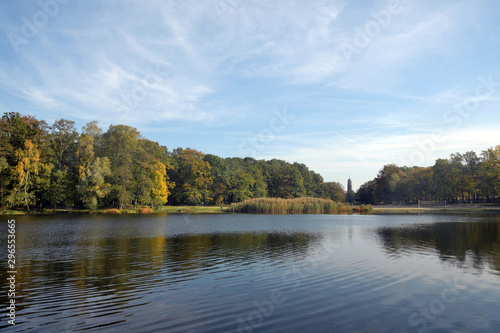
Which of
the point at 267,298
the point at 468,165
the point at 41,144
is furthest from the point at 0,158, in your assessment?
the point at 468,165

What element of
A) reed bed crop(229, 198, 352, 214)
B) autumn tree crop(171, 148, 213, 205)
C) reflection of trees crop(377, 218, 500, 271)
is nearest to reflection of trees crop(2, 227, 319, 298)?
reflection of trees crop(377, 218, 500, 271)

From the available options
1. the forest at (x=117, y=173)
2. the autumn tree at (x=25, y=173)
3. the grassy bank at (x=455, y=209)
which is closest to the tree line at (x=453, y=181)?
the forest at (x=117, y=173)

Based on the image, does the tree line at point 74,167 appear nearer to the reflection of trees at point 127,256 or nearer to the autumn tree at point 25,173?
the autumn tree at point 25,173

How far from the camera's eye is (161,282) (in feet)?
38.8

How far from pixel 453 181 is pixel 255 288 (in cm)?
9652

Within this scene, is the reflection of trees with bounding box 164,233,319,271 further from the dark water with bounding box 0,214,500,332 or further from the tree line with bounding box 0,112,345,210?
the tree line with bounding box 0,112,345,210

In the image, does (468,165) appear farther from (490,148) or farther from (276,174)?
(276,174)

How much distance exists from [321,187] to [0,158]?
116 metres

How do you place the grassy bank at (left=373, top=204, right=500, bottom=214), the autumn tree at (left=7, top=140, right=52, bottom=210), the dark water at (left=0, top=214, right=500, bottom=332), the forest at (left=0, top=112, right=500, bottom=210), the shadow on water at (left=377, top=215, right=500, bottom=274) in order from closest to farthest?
the dark water at (left=0, top=214, right=500, bottom=332) < the shadow on water at (left=377, top=215, right=500, bottom=274) < the autumn tree at (left=7, top=140, right=52, bottom=210) < the forest at (left=0, top=112, right=500, bottom=210) < the grassy bank at (left=373, top=204, right=500, bottom=214)

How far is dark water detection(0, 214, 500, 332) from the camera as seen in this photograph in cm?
800

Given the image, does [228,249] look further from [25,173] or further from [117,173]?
[25,173]

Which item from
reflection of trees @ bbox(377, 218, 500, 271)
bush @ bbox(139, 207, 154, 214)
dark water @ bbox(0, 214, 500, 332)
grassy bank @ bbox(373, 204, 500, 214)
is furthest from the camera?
grassy bank @ bbox(373, 204, 500, 214)

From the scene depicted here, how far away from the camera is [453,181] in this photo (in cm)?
8788

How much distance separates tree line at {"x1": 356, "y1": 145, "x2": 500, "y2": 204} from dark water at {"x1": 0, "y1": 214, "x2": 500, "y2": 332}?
2995 inches
